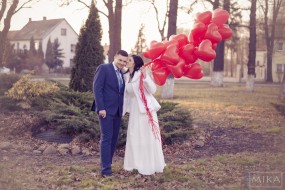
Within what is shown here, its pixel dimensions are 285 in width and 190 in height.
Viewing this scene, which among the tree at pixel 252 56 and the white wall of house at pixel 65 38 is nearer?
the tree at pixel 252 56

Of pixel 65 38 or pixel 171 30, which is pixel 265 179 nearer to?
pixel 171 30

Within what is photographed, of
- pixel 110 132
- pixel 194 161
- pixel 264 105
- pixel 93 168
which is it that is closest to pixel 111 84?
pixel 110 132

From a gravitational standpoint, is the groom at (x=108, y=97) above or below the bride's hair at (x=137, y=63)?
below

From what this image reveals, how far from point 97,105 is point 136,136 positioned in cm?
91

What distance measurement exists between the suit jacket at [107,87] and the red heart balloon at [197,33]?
61.5 inches

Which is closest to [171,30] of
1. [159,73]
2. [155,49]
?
[155,49]

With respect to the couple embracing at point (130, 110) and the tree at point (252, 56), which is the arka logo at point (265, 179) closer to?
the couple embracing at point (130, 110)

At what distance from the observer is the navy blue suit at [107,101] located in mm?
6215

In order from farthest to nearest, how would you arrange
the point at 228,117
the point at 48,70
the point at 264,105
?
the point at 48,70 < the point at 264,105 < the point at 228,117

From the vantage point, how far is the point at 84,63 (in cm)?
1226

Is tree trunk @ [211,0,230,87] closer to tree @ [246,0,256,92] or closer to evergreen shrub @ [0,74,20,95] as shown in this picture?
tree @ [246,0,256,92]

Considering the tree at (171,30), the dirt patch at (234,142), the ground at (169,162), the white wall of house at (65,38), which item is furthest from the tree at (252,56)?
the white wall of house at (65,38)

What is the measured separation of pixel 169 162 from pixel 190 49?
2.60 meters

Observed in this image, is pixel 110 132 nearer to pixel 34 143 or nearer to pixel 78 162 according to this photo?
pixel 78 162
